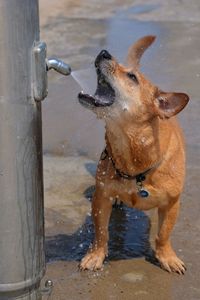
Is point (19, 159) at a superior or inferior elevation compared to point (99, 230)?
superior

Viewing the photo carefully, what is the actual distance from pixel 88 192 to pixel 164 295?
1.22 meters

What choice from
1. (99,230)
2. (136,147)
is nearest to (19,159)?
(136,147)

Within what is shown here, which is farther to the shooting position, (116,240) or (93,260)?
(116,240)

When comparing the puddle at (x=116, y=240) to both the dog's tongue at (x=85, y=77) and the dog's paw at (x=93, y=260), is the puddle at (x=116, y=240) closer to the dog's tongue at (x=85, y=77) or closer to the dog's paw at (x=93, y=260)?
the dog's paw at (x=93, y=260)

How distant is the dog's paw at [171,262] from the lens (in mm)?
3855

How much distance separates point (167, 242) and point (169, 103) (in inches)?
32.9

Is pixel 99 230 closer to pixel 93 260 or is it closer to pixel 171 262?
pixel 93 260

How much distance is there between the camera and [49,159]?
5191 millimetres

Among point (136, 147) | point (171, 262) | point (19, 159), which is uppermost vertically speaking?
point (19, 159)

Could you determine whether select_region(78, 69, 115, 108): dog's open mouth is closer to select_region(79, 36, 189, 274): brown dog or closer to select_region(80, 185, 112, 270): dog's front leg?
select_region(79, 36, 189, 274): brown dog

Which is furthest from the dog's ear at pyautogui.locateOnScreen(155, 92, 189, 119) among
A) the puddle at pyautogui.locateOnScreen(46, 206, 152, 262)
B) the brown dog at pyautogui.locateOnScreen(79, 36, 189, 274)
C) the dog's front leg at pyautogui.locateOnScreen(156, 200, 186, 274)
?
the puddle at pyautogui.locateOnScreen(46, 206, 152, 262)

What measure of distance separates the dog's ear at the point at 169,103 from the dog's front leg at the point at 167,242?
536 millimetres

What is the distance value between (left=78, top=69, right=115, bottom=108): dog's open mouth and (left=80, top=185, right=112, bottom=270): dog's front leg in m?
0.49

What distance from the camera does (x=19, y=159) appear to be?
2.46m
